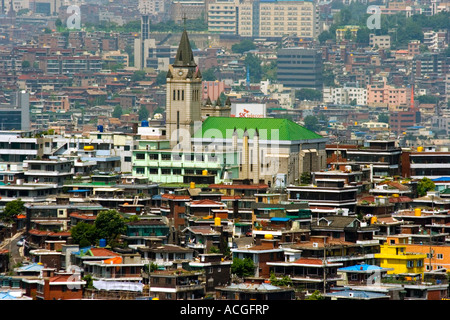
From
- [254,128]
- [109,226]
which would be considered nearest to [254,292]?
[109,226]

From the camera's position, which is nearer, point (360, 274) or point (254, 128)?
point (360, 274)

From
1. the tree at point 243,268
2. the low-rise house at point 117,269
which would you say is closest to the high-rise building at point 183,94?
the tree at point 243,268

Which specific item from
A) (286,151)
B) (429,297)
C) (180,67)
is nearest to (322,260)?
(429,297)

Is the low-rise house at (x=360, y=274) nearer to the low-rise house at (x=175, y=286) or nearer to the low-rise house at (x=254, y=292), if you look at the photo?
the low-rise house at (x=254, y=292)

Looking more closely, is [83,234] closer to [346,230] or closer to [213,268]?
[213,268]

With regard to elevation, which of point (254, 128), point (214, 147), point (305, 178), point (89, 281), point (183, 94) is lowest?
point (89, 281)
